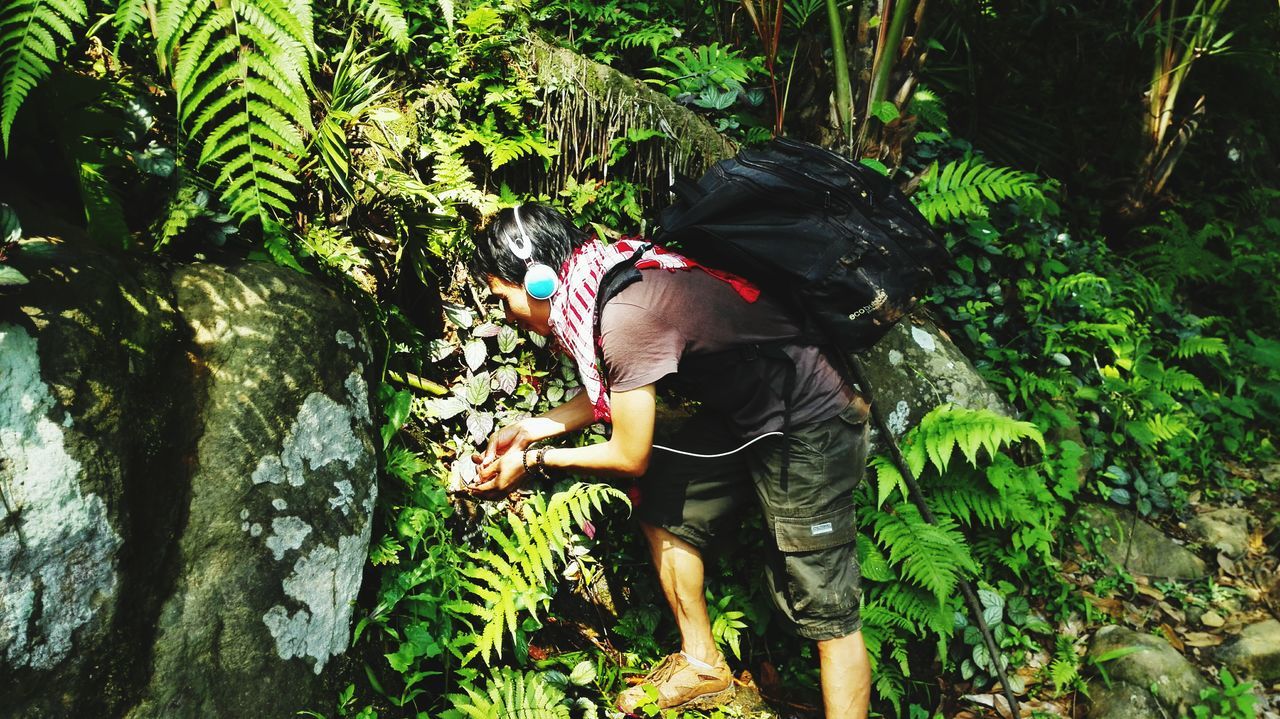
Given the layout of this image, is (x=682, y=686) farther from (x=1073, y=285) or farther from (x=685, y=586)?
(x=1073, y=285)

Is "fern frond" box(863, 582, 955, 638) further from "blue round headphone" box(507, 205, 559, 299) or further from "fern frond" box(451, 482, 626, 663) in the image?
"blue round headphone" box(507, 205, 559, 299)

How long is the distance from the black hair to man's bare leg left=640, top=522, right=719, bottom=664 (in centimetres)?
132

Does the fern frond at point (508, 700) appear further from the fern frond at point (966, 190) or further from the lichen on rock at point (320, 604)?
the fern frond at point (966, 190)

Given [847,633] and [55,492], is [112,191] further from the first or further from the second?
[847,633]

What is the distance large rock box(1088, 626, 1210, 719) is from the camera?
3828 millimetres

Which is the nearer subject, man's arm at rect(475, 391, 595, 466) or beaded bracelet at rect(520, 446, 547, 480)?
beaded bracelet at rect(520, 446, 547, 480)

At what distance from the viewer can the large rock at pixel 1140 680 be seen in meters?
3.83

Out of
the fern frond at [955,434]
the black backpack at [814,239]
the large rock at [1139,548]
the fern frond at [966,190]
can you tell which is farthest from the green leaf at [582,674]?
the large rock at [1139,548]

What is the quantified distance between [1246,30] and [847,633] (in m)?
6.59

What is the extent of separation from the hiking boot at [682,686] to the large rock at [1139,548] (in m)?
2.82

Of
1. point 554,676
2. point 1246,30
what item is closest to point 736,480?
point 554,676

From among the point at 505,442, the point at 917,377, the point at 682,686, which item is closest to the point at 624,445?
the point at 505,442

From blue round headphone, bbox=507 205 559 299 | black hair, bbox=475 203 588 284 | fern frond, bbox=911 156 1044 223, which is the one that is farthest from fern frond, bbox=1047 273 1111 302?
blue round headphone, bbox=507 205 559 299

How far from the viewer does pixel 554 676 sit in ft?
9.83
